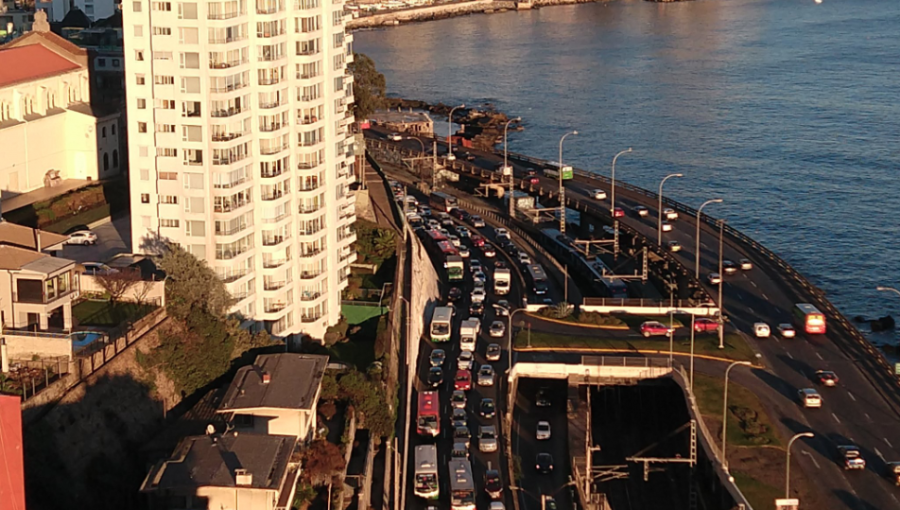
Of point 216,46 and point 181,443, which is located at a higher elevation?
point 216,46

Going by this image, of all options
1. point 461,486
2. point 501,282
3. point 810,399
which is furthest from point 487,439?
point 501,282

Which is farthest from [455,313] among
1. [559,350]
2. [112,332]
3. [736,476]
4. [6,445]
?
[6,445]

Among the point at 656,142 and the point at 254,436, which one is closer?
the point at 254,436

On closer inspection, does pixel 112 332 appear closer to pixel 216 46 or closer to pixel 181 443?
pixel 181 443

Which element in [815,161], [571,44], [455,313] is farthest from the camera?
[571,44]

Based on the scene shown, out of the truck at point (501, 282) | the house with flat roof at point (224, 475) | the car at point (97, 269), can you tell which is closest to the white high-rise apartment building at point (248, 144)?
the car at point (97, 269)

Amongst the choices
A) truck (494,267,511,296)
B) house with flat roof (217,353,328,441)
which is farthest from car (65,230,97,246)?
truck (494,267,511,296)

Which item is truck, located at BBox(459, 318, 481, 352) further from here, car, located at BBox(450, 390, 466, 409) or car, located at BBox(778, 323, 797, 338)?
car, located at BBox(778, 323, 797, 338)
